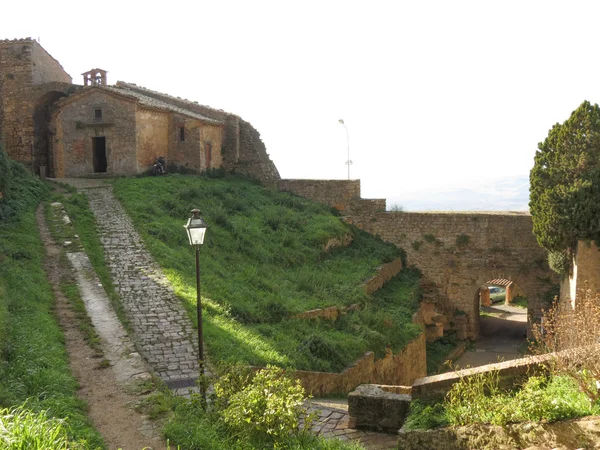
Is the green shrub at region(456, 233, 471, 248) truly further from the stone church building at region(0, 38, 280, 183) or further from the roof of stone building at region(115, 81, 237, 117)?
the roof of stone building at region(115, 81, 237, 117)

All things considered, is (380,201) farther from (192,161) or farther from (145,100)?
(145,100)

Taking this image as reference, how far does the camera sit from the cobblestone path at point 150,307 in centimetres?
1051

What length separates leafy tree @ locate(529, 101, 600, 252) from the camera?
16125mm

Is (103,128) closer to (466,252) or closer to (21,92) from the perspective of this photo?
(21,92)

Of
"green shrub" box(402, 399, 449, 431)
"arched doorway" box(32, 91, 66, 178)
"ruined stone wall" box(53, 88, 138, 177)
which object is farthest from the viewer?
"arched doorway" box(32, 91, 66, 178)

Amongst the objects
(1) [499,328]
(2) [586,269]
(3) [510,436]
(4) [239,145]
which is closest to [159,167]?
(4) [239,145]

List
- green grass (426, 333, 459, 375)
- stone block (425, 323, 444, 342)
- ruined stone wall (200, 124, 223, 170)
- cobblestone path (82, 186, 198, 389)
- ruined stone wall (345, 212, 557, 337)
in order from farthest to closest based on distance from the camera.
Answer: ruined stone wall (200, 124, 223, 170) → stone block (425, 323, 444, 342) → ruined stone wall (345, 212, 557, 337) → green grass (426, 333, 459, 375) → cobblestone path (82, 186, 198, 389)

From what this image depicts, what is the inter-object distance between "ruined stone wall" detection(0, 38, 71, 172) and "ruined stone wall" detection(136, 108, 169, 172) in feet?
15.4

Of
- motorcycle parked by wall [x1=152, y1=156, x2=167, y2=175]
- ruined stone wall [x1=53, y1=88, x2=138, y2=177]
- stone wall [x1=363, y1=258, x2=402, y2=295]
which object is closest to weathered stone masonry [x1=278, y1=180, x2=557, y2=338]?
stone wall [x1=363, y1=258, x2=402, y2=295]

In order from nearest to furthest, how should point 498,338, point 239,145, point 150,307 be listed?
1. point 150,307
2. point 498,338
3. point 239,145

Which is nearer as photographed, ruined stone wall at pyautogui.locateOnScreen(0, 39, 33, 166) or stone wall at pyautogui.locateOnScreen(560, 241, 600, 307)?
stone wall at pyautogui.locateOnScreen(560, 241, 600, 307)

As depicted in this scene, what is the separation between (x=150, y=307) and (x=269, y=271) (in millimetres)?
5291

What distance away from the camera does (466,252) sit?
862 inches

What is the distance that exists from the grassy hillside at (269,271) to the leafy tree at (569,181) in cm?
501
